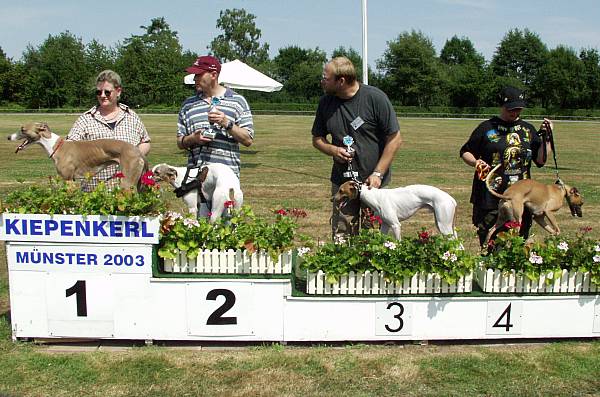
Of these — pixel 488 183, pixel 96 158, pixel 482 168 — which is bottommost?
pixel 488 183

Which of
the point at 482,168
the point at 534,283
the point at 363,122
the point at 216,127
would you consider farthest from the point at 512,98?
the point at 216,127

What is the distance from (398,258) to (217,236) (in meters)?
1.34

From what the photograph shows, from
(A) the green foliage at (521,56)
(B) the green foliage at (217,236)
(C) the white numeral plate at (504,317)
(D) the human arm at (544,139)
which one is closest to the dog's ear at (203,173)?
(B) the green foliage at (217,236)

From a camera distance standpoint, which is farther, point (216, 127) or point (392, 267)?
point (216, 127)

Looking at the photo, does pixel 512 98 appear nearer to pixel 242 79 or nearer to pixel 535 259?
pixel 535 259

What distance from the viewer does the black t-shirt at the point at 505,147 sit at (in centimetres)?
502

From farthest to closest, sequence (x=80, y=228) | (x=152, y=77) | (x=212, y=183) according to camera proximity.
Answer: (x=152, y=77) → (x=212, y=183) → (x=80, y=228)

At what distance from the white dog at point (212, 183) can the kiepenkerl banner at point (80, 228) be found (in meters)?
0.46

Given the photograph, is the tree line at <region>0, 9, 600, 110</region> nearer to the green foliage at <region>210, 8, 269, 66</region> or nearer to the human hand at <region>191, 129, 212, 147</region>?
the green foliage at <region>210, 8, 269, 66</region>

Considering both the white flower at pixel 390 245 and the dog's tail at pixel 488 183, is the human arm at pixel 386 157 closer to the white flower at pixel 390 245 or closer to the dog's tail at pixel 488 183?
the white flower at pixel 390 245

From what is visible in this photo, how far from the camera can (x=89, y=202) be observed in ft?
13.8

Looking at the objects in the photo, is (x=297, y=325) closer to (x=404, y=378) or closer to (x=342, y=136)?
(x=404, y=378)

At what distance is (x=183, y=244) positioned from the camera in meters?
4.26

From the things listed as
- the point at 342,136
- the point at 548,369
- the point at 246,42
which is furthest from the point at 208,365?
the point at 246,42
